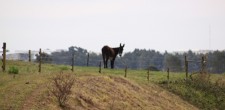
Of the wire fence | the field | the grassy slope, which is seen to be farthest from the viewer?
the wire fence

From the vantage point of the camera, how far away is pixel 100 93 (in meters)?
25.4

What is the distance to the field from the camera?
816 inches

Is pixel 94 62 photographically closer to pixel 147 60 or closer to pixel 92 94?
pixel 147 60

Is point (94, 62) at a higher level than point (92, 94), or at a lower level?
higher

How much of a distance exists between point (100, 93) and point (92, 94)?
3.35 feet

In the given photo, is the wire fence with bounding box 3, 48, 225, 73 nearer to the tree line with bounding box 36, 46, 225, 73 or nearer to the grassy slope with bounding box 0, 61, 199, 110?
the tree line with bounding box 36, 46, 225, 73

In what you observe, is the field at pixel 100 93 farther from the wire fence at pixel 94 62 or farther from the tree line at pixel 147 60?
the tree line at pixel 147 60

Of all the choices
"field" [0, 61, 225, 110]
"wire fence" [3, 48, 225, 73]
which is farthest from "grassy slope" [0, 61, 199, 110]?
"wire fence" [3, 48, 225, 73]

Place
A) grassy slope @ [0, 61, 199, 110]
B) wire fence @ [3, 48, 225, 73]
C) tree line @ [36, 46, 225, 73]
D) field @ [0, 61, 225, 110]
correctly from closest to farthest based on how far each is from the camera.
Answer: grassy slope @ [0, 61, 199, 110] → field @ [0, 61, 225, 110] → wire fence @ [3, 48, 225, 73] → tree line @ [36, 46, 225, 73]

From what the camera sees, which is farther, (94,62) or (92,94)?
(94,62)

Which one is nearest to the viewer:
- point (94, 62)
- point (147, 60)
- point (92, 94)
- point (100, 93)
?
point (92, 94)

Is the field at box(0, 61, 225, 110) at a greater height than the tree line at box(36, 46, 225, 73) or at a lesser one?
lesser

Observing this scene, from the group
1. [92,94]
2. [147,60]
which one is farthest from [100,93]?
[147,60]

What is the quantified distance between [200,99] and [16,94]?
17435 millimetres
